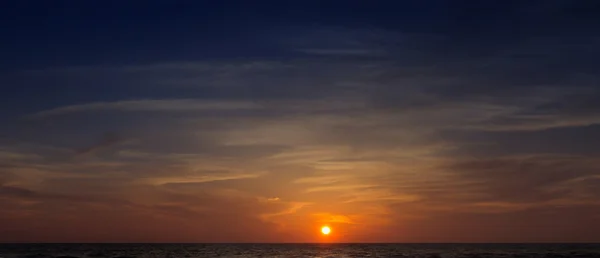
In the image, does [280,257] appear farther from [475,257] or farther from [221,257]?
[475,257]

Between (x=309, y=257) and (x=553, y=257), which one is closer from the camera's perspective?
(x=553, y=257)

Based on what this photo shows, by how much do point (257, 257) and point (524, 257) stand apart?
39.4 m

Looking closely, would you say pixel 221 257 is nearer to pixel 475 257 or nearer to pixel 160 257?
pixel 160 257

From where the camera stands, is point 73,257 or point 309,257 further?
point 309,257

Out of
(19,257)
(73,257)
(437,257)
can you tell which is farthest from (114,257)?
(437,257)

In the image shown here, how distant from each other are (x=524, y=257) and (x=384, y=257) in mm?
20538

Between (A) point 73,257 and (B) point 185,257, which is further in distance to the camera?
(B) point 185,257

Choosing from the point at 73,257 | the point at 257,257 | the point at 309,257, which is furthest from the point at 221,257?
the point at 73,257

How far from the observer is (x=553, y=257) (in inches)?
3610

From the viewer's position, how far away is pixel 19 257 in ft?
305

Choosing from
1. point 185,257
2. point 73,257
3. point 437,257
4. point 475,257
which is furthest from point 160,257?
point 475,257

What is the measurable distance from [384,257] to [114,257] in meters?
39.3

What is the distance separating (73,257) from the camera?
90.7 meters

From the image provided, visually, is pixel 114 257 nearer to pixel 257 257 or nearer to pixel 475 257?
pixel 257 257
